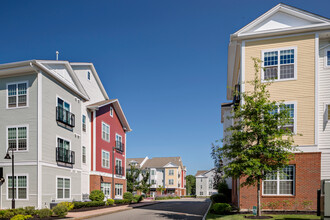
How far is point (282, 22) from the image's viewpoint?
18922 mm

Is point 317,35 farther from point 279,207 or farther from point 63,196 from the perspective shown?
point 63,196

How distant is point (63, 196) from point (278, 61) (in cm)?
1779

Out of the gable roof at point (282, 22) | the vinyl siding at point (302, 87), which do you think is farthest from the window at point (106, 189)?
the gable roof at point (282, 22)

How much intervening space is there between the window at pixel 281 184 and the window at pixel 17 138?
15.5 metres

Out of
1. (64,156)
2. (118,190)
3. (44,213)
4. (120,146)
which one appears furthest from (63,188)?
(120,146)

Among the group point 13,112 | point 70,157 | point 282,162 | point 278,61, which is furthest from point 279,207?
point 13,112

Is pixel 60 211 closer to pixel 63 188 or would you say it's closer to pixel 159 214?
pixel 63 188

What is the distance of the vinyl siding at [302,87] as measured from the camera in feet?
57.4

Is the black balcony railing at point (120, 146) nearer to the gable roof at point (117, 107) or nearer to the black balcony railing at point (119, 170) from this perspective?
the black balcony railing at point (119, 170)

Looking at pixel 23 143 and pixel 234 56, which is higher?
pixel 234 56

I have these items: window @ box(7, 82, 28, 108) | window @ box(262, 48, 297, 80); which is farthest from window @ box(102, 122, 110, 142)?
window @ box(262, 48, 297, 80)

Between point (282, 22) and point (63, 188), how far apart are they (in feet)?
63.0

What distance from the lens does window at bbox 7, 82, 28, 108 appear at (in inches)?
813

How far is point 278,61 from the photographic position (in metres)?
18.4
